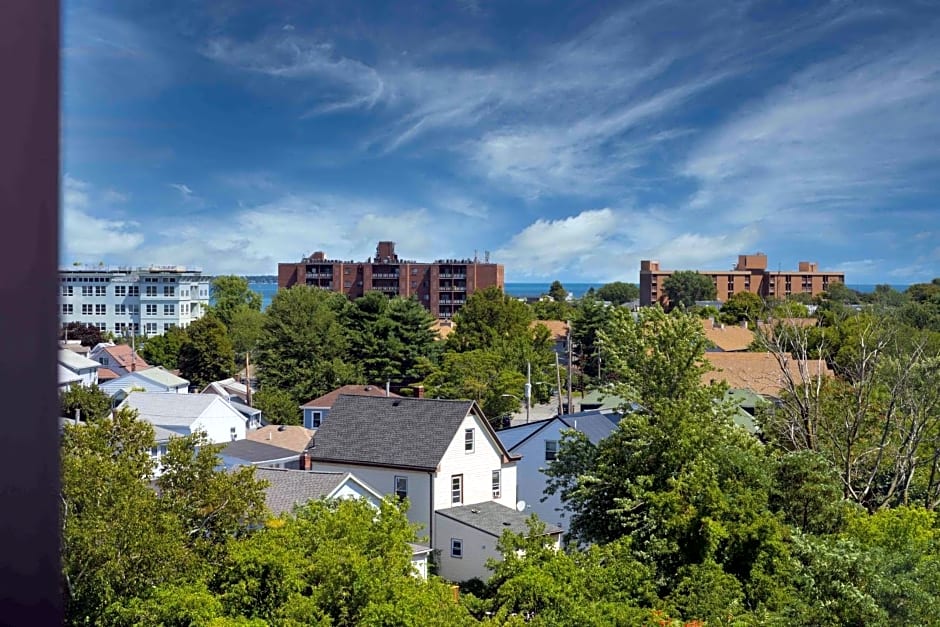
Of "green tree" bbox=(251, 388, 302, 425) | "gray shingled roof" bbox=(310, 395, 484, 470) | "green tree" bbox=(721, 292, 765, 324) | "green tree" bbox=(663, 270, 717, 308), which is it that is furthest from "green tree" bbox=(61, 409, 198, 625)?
"green tree" bbox=(663, 270, 717, 308)

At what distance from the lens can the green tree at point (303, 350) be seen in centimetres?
3350

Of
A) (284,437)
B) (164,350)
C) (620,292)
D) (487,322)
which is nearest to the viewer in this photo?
(284,437)

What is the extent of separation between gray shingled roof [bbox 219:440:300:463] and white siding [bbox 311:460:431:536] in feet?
8.48

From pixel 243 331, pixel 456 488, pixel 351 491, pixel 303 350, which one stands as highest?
pixel 243 331

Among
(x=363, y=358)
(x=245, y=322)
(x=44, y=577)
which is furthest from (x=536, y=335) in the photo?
(x=44, y=577)

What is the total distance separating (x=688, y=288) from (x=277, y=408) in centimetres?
5706

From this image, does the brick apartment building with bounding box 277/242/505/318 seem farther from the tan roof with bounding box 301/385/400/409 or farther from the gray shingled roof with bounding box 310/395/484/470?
the gray shingled roof with bounding box 310/395/484/470

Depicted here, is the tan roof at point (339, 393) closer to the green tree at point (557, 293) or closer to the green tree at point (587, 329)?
the green tree at point (587, 329)

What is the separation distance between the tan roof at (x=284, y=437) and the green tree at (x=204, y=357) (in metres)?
15.8

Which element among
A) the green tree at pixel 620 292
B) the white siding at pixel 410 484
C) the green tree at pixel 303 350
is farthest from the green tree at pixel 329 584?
the green tree at pixel 620 292

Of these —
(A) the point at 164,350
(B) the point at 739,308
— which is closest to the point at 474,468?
(A) the point at 164,350

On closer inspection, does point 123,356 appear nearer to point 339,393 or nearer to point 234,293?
point 339,393

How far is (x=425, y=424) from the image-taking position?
16.6m

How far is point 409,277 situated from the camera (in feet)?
234
